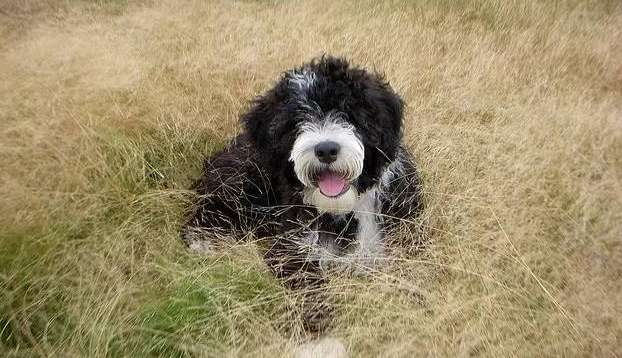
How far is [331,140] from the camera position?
253cm

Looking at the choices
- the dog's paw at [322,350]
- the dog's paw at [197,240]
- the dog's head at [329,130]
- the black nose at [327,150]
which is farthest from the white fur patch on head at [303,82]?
the dog's paw at [322,350]

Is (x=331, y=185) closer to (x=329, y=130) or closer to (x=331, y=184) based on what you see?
(x=331, y=184)

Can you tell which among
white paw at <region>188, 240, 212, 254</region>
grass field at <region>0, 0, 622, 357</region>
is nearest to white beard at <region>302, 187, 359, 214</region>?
grass field at <region>0, 0, 622, 357</region>

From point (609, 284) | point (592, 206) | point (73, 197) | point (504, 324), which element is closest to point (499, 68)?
point (592, 206)

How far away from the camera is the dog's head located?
2.58 metres

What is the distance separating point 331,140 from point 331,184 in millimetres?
283

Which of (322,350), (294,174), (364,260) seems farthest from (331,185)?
(322,350)

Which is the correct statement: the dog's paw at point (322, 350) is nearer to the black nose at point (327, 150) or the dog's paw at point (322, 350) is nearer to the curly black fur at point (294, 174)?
the curly black fur at point (294, 174)

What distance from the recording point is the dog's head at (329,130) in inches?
102

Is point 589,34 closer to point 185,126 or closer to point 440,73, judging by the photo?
point 440,73

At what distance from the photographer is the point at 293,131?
272 centimetres

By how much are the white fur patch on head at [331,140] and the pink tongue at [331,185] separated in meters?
0.05

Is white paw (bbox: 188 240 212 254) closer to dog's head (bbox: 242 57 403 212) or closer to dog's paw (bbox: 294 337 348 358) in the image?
dog's head (bbox: 242 57 403 212)

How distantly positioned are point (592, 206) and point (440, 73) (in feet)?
6.49
